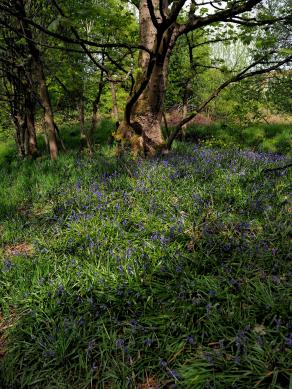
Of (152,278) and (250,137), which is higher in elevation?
(152,278)

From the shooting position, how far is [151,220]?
4031 millimetres

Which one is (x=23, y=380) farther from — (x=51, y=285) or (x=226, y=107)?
(x=226, y=107)

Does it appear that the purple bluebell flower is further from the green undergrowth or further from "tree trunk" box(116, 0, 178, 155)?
the green undergrowth

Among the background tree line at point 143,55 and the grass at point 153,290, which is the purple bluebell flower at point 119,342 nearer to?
the grass at point 153,290

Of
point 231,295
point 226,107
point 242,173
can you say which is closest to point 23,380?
point 231,295

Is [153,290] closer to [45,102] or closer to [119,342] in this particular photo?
[119,342]

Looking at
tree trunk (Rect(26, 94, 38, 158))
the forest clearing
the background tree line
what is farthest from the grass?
tree trunk (Rect(26, 94, 38, 158))

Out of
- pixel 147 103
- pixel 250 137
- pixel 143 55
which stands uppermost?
pixel 143 55

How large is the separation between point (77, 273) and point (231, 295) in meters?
1.49

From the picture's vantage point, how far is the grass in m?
2.33

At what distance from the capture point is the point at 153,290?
9.57 ft

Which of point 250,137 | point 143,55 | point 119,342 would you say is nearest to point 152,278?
point 119,342

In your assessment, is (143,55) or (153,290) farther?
(143,55)

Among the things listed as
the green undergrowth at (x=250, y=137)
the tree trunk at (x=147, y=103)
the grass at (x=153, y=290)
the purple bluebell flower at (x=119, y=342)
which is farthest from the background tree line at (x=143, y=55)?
the purple bluebell flower at (x=119, y=342)
